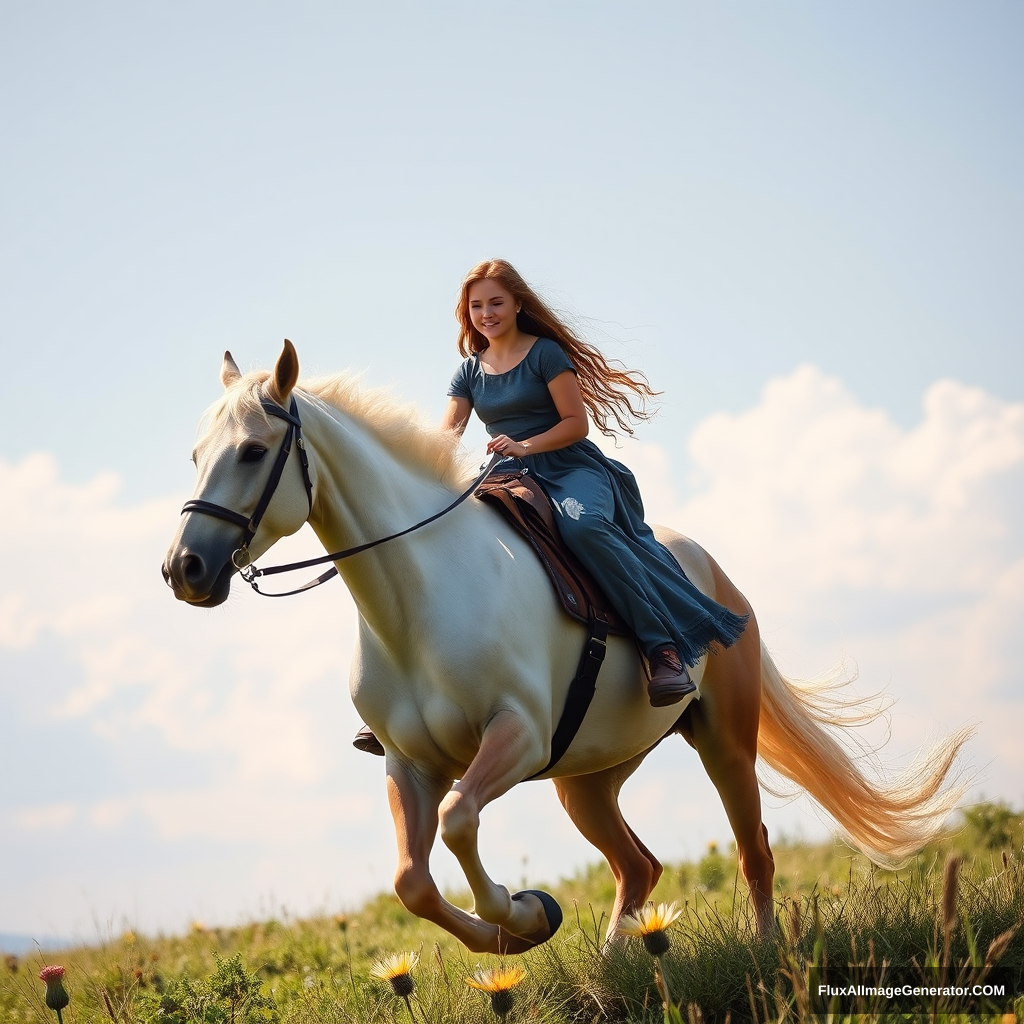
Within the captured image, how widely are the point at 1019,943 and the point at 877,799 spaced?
2.32 meters

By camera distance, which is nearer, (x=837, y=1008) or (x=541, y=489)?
(x=837, y=1008)

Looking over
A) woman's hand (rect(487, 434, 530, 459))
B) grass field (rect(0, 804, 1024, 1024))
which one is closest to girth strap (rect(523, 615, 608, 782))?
grass field (rect(0, 804, 1024, 1024))

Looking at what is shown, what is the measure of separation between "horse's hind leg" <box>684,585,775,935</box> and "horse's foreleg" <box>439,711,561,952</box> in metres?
1.75

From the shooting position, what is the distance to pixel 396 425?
5.06m

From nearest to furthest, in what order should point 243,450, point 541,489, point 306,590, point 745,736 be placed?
point 243,450, point 306,590, point 541,489, point 745,736

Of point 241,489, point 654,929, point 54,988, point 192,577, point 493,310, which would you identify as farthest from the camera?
point 493,310

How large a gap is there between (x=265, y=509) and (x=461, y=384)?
1915mm

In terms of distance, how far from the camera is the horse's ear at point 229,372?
4863 mm

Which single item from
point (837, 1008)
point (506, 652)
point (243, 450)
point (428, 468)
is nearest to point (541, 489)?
point (428, 468)

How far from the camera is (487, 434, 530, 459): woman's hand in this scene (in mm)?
5250

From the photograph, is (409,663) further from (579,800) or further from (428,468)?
(579,800)

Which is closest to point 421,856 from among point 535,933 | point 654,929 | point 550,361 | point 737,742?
point 535,933

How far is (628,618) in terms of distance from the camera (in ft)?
17.5

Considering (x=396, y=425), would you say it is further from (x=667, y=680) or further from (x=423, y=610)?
(x=667, y=680)
